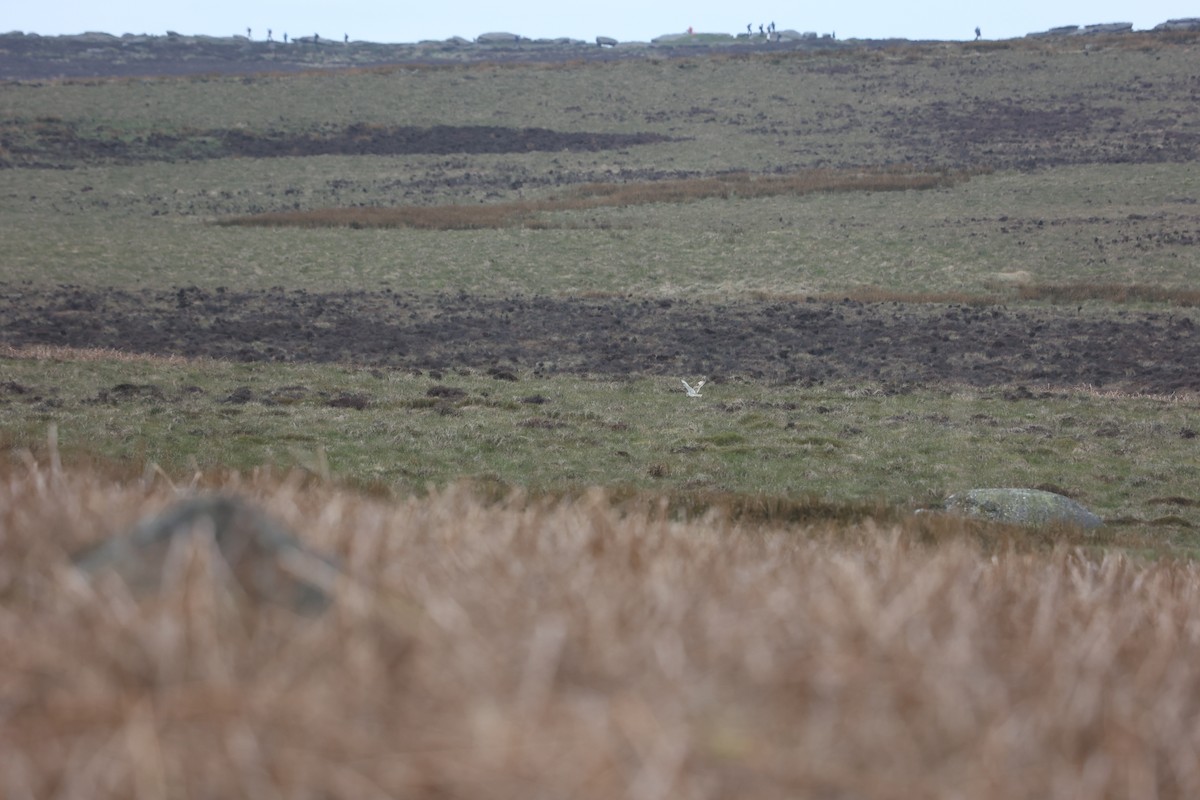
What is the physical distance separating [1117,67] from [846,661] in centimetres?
9549

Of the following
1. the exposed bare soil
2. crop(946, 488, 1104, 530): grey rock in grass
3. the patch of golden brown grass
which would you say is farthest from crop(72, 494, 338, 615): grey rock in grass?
the patch of golden brown grass

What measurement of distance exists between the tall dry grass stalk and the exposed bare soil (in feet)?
70.2

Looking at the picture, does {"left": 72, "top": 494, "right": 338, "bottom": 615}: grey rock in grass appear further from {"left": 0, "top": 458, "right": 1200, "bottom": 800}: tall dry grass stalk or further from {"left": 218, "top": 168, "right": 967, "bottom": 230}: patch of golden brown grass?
{"left": 218, "top": 168, "right": 967, "bottom": 230}: patch of golden brown grass

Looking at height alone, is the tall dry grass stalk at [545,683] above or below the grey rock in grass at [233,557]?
below

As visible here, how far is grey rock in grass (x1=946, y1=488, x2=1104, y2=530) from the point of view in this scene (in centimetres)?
1453

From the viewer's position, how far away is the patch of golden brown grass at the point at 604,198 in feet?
166

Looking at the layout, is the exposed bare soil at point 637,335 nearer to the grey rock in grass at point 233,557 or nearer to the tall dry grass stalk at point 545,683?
the tall dry grass stalk at point 545,683

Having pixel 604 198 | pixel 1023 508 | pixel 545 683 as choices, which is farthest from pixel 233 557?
pixel 604 198

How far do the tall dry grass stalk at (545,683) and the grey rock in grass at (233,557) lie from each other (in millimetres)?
118

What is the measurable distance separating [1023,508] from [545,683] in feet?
40.9

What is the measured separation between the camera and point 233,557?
4.07m

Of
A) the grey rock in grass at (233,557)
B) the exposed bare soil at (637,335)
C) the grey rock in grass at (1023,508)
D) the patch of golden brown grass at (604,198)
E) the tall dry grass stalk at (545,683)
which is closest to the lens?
the tall dry grass stalk at (545,683)

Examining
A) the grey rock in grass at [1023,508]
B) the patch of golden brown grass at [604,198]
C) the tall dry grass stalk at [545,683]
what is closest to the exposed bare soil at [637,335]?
the grey rock in grass at [1023,508]

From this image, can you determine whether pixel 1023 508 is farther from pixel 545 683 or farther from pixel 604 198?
pixel 604 198
